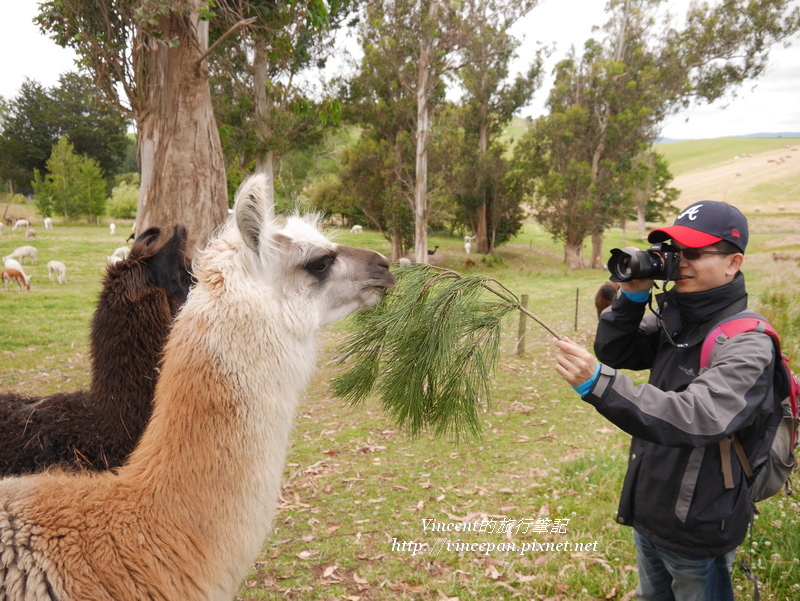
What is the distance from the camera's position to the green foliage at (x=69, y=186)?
918 inches

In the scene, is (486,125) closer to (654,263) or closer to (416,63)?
(416,63)

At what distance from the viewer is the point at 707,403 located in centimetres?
173

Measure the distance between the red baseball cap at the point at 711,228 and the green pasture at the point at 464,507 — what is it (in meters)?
1.28

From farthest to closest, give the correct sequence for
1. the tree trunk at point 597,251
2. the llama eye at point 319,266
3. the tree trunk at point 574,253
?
the tree trunk at point 597,251, the tree trunk at point 574,253, the llama eye at point 319,266

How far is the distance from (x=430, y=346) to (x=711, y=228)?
1.25 meters

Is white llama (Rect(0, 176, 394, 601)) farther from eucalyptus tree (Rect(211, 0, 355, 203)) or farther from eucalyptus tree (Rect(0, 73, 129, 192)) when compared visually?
eucalyptus tree (Rect(0, 73, 129, 192))

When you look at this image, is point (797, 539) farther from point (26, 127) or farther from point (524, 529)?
point (26, 127)

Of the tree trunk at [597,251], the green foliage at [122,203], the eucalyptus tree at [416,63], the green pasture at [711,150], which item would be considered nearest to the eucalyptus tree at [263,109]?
the eucalyptus tree at [416,63]

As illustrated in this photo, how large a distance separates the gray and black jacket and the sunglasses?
0.14 metres

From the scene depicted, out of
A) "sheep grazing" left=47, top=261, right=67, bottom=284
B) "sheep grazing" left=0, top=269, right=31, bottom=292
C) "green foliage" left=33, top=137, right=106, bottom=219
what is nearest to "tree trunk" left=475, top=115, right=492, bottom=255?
"green foliage" left=33, top=137, right=106, bottom=219

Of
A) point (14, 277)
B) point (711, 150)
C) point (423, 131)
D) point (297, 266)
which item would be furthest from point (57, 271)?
point (711, 150)

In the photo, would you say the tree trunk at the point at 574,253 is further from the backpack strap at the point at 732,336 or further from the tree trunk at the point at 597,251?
the backpack strap at the point at 732,336

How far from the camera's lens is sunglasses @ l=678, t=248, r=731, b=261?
6.62 ft

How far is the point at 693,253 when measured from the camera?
6.74ft
